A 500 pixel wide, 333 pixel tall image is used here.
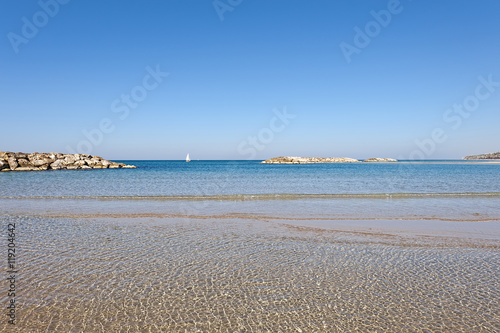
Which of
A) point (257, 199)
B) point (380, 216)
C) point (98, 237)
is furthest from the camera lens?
point (257, 199)

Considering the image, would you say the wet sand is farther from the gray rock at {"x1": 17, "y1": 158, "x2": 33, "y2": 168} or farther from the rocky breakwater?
the gray rock at {"x1": 17, "y1": 158, "x2": 33, "y2": 168}

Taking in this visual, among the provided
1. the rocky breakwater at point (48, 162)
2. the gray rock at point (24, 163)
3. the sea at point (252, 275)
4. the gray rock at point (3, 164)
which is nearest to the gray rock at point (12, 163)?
the rocky breakwater at point (48, 162)

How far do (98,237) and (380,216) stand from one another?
13.4 meters

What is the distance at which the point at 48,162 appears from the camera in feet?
257

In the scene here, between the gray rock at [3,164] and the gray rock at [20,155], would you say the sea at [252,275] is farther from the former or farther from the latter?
the gray rock at [20,155]

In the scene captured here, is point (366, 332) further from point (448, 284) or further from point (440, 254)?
point (440, 254)

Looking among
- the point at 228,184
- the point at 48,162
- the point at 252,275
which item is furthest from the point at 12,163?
the point at 252,275

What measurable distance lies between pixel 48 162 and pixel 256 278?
88.8 metres

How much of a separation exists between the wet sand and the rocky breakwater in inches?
2925

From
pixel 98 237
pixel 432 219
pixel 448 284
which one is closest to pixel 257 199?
pixel 432 219

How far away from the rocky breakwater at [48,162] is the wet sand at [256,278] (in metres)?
74.3

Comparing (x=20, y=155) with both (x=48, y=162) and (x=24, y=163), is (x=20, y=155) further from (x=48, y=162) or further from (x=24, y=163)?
(x=48, y=162)

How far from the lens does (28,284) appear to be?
639cm

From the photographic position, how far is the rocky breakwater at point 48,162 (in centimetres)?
7119
